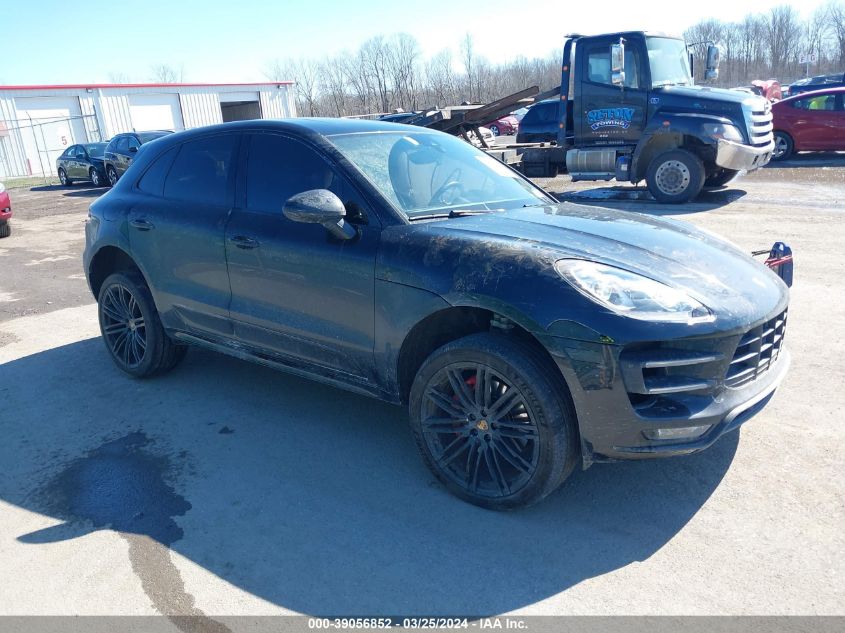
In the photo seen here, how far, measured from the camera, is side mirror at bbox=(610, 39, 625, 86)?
36.5 ft

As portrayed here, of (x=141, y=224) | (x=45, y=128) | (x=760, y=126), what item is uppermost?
(x=45, y=128)

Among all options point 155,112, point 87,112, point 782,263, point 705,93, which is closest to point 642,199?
point 705,93

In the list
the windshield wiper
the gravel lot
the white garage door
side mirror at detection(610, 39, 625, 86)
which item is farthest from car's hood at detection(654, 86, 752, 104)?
the white garage door

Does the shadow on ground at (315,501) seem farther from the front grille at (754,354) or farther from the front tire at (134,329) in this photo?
the front grille at (754,354)

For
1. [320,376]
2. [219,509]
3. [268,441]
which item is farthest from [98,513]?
[320,376]

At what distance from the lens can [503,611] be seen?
265 centimetres

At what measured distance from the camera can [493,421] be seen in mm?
3246

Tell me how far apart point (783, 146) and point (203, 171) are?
16359 mm

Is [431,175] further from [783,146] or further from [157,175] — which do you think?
[783,146]

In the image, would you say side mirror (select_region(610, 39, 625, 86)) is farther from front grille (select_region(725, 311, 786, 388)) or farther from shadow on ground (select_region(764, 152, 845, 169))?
front grille (select_region(725, 311, 786, 388))

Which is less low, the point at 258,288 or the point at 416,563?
the point at 258,288

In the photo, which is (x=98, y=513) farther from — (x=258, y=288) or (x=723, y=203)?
(x=723, y=203)

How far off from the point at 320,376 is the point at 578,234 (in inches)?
65.1

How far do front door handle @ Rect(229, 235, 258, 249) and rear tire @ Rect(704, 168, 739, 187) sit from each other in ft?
33.4
